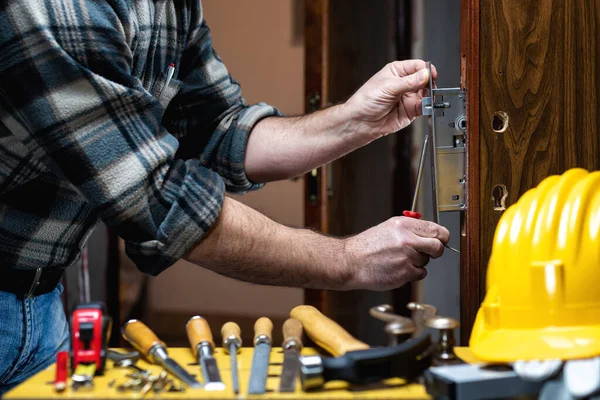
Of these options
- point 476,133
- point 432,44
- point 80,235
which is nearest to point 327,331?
point 476,133

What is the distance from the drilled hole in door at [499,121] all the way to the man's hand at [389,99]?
0.15 meters

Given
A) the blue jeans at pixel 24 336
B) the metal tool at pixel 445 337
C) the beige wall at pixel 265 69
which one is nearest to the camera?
the metal tool at pixel 445 337

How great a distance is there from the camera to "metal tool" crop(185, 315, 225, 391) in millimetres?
683

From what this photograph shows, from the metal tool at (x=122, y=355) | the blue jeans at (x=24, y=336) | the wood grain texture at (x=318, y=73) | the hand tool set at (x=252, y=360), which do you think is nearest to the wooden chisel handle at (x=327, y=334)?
the hand tool set at (x=252, y=360)

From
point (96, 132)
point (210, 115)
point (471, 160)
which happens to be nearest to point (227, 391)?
point (96, 132)

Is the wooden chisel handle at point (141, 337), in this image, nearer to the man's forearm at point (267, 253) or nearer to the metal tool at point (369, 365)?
the man's forearm at point (267, 253)

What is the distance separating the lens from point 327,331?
2.67 ft

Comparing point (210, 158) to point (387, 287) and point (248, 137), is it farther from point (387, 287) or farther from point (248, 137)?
point (387, 287)

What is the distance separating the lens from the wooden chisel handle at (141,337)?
2.62ft

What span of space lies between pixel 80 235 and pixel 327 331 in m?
0.51

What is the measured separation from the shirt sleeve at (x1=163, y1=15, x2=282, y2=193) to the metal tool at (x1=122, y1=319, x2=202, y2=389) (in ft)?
1.61

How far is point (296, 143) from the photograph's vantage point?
1.27 meters

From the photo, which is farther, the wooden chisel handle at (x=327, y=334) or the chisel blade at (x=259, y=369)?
the wooden chisel handle at (x=327, y=334)

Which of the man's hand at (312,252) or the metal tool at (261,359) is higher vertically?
the man's hand at (312,252)
